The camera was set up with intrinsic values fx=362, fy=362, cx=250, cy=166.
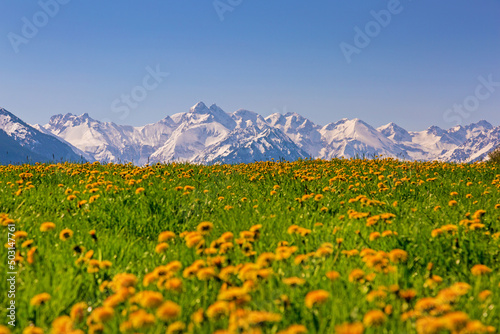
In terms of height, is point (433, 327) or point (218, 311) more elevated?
point (433, 327)

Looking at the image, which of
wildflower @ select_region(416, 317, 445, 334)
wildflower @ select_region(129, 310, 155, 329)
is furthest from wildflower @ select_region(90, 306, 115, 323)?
wildflower @ select_region(416, 317, 445, 334)

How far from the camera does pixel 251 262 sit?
12.3 feet

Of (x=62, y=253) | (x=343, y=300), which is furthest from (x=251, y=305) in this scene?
(x=62, y=253)

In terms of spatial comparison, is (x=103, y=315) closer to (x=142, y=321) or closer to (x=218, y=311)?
(x=142, y=321)

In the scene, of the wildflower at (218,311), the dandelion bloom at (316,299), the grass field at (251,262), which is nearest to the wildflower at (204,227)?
the grass field at (251,262)

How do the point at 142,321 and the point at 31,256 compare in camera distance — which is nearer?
the point at 142,321

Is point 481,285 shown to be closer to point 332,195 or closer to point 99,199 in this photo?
point 332,195

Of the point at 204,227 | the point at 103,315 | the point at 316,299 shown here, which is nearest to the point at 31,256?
the point at 204,227

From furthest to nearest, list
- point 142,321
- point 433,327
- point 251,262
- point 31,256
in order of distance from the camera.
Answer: point 251,262, point 31,256, point 142,321, point 433,327

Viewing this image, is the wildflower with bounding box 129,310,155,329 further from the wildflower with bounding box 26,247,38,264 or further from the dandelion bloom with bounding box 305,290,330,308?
the wildflower with bounding box 26,247,38,264

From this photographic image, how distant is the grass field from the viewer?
2.36 metres

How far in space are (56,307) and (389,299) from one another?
2.62 metres

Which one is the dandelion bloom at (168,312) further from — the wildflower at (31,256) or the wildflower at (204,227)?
the wildflower at (31,256)

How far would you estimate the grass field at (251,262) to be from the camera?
7.73ft
